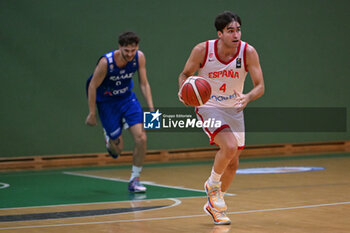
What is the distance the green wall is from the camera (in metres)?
12.6

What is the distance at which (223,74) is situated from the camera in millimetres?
5965

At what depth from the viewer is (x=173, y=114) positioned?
14031 mm

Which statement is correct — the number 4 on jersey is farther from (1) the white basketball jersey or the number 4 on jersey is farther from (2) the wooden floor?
(2) the wooden floor

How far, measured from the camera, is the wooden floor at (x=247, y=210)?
5.47m

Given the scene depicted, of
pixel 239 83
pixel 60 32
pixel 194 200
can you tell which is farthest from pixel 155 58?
pixel 239 83

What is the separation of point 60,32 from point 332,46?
6850 mm

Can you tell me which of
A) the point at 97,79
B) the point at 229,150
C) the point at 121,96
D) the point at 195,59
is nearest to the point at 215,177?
the point at 229,150

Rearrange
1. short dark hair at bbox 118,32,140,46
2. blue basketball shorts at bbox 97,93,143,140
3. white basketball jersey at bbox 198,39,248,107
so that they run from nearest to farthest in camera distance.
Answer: white basketball jersey at bbox 198,39,248,107
short dark hair at bbox 118,32,140,46
blue basketball shorts at bbox 97,93,143,140

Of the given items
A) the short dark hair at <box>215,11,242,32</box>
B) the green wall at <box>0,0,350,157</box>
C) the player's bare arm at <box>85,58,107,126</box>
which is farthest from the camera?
the green wall at <box>0,0,350,157</box>

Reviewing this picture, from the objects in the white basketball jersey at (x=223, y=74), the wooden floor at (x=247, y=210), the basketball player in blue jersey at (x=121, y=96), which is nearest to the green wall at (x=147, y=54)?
the wooden floor at (x=247, y=210)

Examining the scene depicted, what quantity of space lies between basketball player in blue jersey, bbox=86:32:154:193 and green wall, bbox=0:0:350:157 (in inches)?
163

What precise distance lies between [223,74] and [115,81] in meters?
2.97

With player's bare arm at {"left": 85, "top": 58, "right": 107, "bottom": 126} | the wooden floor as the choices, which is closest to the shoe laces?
the wooden floor

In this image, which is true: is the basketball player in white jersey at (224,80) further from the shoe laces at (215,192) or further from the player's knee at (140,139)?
the player's knee at (140,139)
